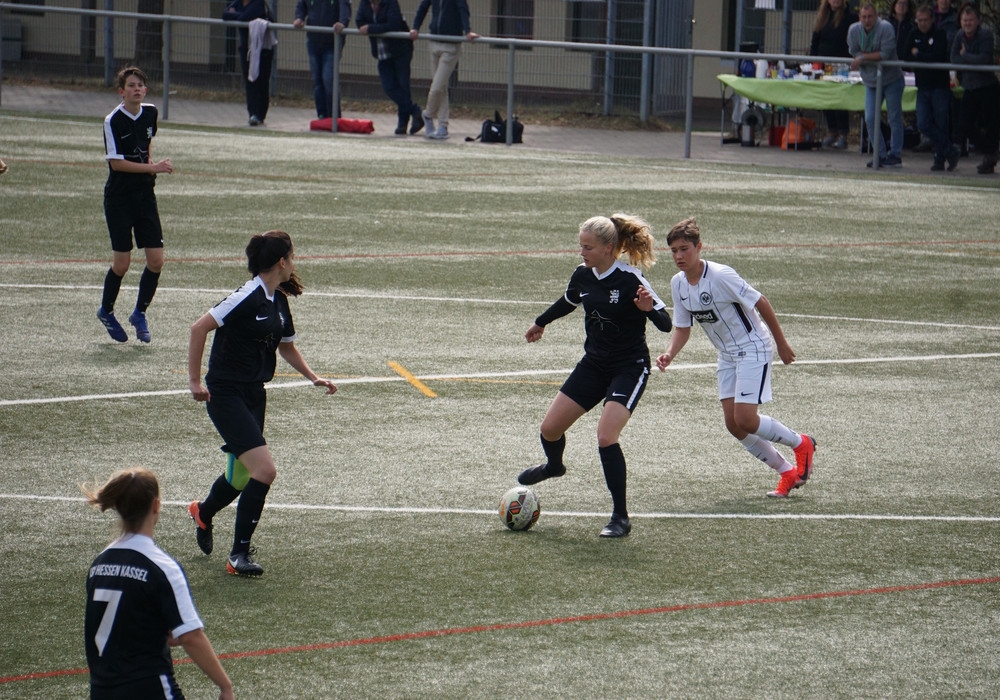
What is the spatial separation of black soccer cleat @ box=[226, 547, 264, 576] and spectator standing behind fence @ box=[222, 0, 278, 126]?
67.0ft

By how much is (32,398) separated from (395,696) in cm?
568

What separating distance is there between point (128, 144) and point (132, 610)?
8.25 meters

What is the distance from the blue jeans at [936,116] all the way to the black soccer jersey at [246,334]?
18.2 m

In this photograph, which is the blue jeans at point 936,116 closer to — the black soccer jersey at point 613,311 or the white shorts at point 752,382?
the white shorts at point 752,382

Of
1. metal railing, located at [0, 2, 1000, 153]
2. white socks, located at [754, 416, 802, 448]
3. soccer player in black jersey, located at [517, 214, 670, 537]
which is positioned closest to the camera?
soccer player in black jersey, located at [517, 214, 670, 537]

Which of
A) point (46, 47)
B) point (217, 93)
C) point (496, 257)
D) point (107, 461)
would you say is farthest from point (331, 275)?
point (46, 47)

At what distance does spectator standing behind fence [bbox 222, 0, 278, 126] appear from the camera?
2634 centimetres

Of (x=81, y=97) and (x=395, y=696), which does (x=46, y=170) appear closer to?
(x=81, y=97)

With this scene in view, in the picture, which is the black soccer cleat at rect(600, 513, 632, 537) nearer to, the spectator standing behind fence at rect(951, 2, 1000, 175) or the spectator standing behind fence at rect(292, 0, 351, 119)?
the spectator standing behind fence at rect(951, 2, 1000, 175)

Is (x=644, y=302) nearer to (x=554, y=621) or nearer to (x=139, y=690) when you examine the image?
(x=554, y=621)

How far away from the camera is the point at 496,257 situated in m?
16.7

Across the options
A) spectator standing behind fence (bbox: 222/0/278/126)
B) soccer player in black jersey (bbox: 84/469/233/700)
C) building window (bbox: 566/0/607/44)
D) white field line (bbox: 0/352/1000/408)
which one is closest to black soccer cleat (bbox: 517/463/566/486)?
white field line (bbox: 0/352/1000/408)

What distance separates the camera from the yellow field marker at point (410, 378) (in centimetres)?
1090

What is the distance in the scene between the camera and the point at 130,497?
4.62m
